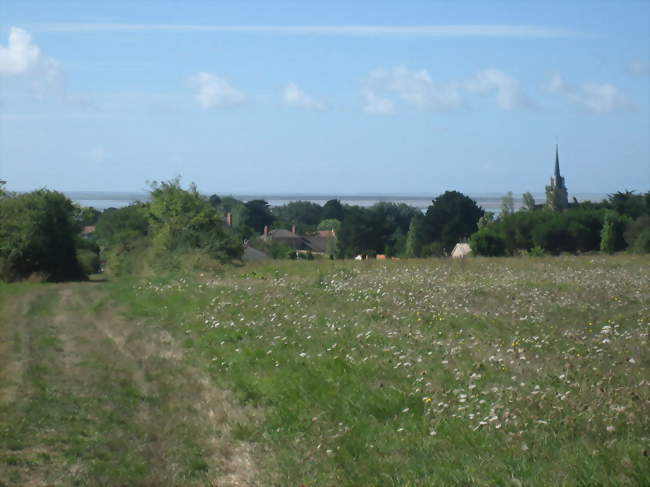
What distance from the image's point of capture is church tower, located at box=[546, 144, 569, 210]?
105 meters

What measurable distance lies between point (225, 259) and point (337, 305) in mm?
19980

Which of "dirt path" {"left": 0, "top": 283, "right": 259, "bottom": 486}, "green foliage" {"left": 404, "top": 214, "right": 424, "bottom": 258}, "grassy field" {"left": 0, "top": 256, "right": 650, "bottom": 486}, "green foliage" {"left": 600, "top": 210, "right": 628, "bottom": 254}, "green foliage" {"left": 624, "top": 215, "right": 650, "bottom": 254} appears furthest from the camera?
"green foliage" {"left": 404, "top": 214, "right": 424, "bottom": 258}

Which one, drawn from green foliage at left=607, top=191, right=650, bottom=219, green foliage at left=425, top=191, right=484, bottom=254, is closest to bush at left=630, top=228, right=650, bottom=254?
green foliage at left=607, top=191, right=650, bottom=219

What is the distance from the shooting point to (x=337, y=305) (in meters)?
16.1

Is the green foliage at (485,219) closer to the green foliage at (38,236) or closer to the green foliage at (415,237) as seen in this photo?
the green foliage at (415,237)

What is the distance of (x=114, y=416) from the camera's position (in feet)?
29.5

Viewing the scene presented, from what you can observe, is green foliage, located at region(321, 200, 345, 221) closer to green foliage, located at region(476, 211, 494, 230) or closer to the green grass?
green foliage, located at region(476, 211, 494, 230)

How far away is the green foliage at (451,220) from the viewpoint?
3078 inches

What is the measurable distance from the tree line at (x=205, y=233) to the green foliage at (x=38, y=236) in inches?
1.8

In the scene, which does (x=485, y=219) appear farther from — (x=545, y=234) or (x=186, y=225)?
(x=186, y=225)

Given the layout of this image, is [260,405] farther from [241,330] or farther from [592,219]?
[592,219]

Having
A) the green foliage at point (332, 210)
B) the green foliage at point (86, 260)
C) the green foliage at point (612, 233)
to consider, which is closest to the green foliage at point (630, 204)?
the green foliage at point (612, 233)

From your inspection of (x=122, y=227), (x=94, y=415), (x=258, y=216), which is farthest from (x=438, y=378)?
(x=258, y=216)

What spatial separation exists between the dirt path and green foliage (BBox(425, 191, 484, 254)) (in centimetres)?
6437
